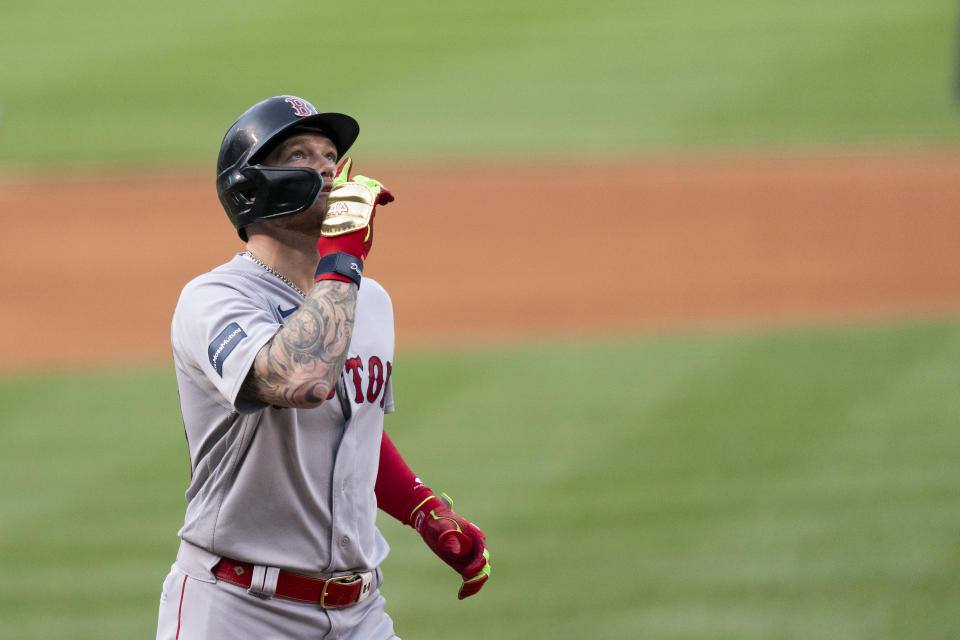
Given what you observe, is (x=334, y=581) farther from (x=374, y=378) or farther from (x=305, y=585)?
(x=374, y=378)

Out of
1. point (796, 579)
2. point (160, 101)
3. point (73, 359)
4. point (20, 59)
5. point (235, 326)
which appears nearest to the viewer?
point (235, 326)

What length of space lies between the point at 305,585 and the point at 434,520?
2.01ft

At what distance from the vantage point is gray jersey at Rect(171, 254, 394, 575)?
3123mm

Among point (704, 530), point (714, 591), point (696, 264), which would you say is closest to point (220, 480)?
point (714, 591)

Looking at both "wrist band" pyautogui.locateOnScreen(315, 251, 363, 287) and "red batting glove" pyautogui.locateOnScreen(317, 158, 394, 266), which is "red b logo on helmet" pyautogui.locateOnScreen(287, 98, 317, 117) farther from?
"wrist band" pyautogui.locateOnScreen(315, 251, 363, 287)

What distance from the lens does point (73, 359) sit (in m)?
10.3

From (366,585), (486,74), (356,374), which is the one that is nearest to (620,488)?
(366,585)

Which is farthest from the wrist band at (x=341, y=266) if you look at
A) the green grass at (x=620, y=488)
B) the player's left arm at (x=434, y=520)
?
the green grass at (x=620, y=488)

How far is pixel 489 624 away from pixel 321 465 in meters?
3.26

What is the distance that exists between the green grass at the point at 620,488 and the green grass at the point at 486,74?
5.98 m

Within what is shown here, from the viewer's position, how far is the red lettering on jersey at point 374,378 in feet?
11.1

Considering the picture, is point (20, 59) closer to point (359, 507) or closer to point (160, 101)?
point (160, 101)

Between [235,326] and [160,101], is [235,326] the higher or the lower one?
the lower one

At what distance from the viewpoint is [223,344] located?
298 centimetres
